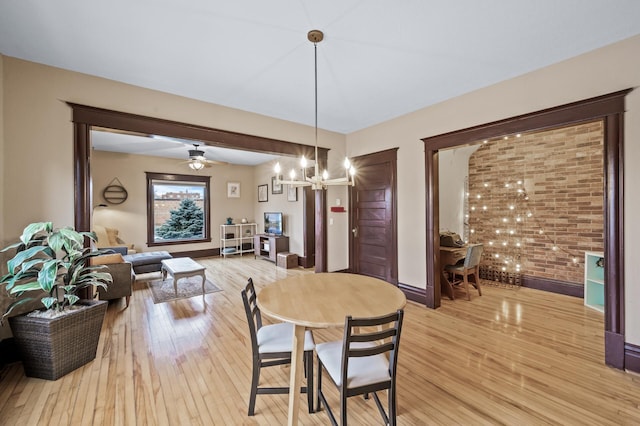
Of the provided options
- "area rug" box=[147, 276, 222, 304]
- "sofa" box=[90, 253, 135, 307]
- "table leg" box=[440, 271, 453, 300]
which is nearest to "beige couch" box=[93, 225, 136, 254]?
"area rug" box=[147, 276, 222, 304]

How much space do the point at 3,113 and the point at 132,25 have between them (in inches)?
60.4

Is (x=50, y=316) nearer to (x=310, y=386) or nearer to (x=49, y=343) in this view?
(x=49, y=343)

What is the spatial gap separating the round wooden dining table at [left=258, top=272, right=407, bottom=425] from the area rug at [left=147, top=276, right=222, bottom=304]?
8.96ft

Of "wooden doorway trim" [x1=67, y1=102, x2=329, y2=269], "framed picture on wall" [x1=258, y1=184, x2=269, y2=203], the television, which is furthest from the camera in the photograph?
"framed picture on wall" [x1=258, y1=184, x2=269, y2=203]

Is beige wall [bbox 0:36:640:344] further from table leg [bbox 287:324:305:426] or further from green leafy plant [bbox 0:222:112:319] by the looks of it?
table leg [bbox 287:324:305:426]

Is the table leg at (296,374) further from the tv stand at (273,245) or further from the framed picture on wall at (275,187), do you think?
the framed picture on wall at (275,187)

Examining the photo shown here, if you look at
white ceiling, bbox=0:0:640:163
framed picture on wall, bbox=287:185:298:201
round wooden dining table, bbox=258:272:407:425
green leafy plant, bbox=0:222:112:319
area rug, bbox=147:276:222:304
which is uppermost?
white ceiling, bbox=0:0:640:163

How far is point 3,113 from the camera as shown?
2311 mm

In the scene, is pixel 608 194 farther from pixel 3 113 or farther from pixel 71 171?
pixel 3 113

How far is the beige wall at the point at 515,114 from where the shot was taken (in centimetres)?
216

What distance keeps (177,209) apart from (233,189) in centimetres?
162

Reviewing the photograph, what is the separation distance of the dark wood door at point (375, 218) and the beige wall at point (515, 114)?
0.48 ft

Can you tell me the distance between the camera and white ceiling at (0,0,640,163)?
1.82 metres

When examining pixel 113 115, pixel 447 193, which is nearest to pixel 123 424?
pixel 113 115
